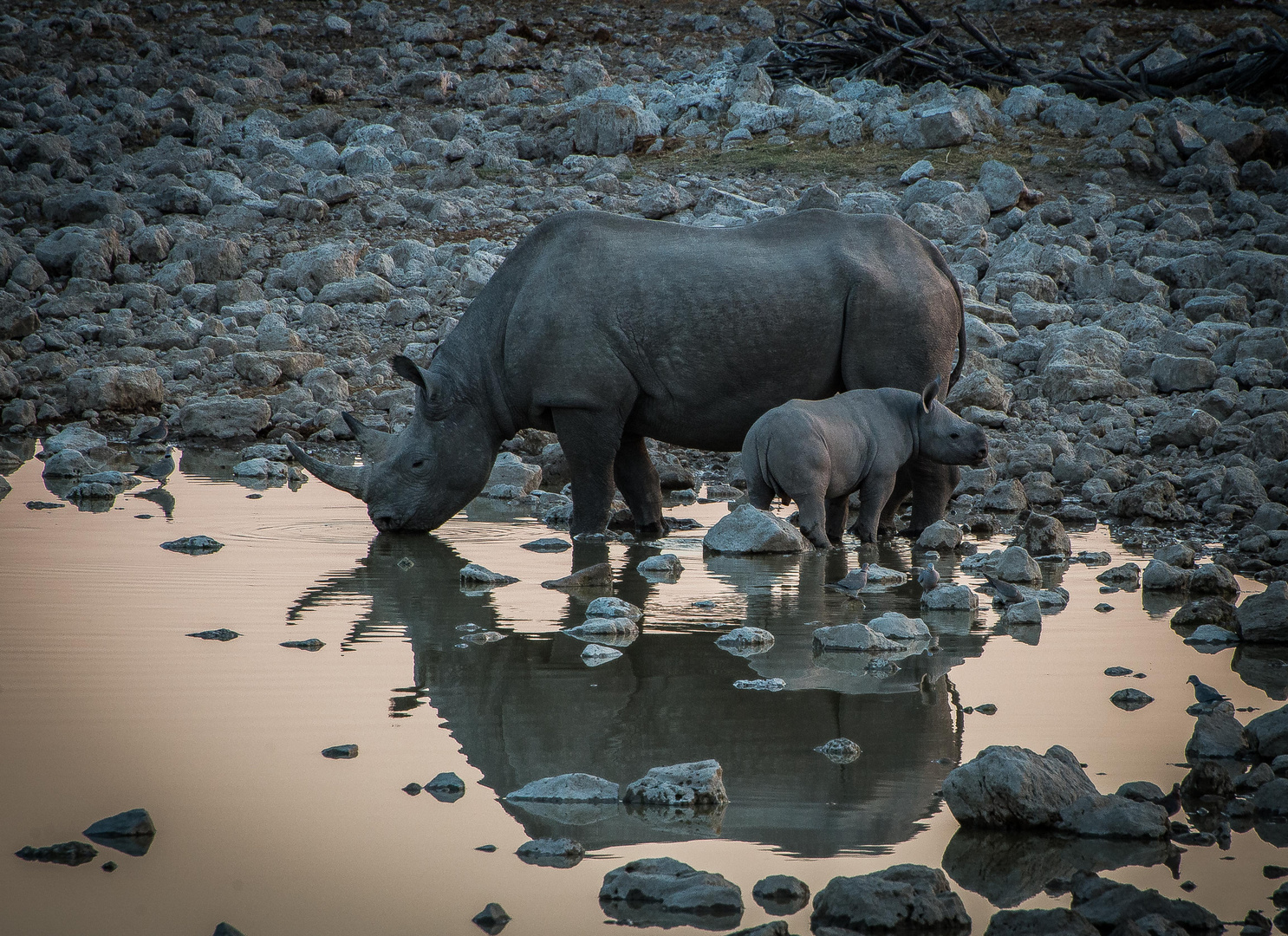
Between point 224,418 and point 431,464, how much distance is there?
3.91 metres

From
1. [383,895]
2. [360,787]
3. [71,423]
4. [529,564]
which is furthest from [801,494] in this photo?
[71,423]

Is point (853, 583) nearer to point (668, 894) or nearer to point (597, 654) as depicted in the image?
point (597, 654)

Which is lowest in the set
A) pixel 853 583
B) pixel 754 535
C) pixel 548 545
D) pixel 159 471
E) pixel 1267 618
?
pixel 159 471

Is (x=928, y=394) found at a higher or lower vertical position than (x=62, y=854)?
lower

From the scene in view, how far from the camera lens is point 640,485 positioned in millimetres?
8383

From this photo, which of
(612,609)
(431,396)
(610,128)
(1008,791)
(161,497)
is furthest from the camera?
(610,128)

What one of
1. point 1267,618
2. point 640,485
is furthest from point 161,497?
point 1267,618

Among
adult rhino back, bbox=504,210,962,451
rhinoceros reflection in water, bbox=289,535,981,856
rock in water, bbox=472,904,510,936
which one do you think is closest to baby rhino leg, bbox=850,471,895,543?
adult rhino back, bbox=504,210,962,451

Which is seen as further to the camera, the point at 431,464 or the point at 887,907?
the point at 431,464

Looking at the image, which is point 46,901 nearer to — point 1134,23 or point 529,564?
point 529,564

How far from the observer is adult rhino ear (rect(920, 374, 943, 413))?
7.72m

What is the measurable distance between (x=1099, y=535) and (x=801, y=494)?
1832mm

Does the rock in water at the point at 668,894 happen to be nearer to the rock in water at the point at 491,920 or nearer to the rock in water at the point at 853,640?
the rock in water at the point at 491,920

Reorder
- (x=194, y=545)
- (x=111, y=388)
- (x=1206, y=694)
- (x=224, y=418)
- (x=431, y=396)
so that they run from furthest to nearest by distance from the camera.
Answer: (x=111, y=388) < (x=224, y=418) < (x=431, y=396) < (x=194, y=545) < (x=1206, y=694)
